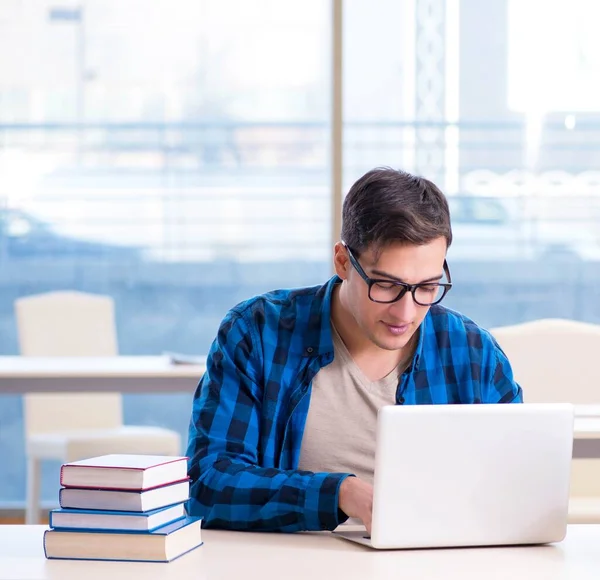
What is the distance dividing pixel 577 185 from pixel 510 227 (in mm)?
350

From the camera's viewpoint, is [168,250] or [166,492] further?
[168,250]

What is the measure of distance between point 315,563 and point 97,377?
204 cm

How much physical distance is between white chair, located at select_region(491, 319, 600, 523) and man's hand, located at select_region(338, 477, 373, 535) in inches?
43.2

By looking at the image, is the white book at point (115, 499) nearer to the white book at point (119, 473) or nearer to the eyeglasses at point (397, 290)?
the white book at point (119, 473)

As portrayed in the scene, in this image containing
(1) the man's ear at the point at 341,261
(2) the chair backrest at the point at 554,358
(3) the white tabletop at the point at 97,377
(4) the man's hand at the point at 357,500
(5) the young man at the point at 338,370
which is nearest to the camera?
(4) the man's hand at the point at 357,500

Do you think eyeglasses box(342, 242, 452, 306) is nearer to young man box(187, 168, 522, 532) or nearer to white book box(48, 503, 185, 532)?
young man box(187, 168, 522, 532)

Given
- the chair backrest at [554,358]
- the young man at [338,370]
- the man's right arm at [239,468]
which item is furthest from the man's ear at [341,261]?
the chair backrest at [554,358]

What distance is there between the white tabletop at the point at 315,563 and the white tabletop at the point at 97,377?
1.78 m

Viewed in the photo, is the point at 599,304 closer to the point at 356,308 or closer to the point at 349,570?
the point at 356,308

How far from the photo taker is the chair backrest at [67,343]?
390cm

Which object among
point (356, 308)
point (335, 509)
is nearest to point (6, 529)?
point (335, 509)

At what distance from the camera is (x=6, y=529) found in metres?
1.68

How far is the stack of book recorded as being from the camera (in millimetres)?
1466

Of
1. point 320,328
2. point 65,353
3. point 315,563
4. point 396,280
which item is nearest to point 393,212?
point 396,280
